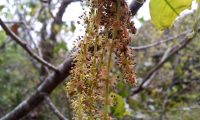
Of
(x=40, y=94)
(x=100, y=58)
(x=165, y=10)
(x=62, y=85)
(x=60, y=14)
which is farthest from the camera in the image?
(x=62, y=85)

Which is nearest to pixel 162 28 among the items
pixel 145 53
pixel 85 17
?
pixel 85 17

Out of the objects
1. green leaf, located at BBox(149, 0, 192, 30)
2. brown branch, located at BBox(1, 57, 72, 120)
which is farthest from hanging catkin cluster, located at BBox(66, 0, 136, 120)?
brown branch, located at BBox(1, 57, 72, 120)

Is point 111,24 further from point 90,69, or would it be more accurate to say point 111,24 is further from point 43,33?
point 43,33

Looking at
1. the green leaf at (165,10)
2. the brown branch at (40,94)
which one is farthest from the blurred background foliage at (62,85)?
the green leaf at (165,10)

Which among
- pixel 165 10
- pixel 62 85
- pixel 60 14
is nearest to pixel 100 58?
pixel 165 10

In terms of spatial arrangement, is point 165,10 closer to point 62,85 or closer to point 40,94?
point 40,94

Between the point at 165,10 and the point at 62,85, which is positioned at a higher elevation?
the point at 62,85

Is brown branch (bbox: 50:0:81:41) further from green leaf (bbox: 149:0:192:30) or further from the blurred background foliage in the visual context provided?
green leaf (bbox: 149:0:192:30)
